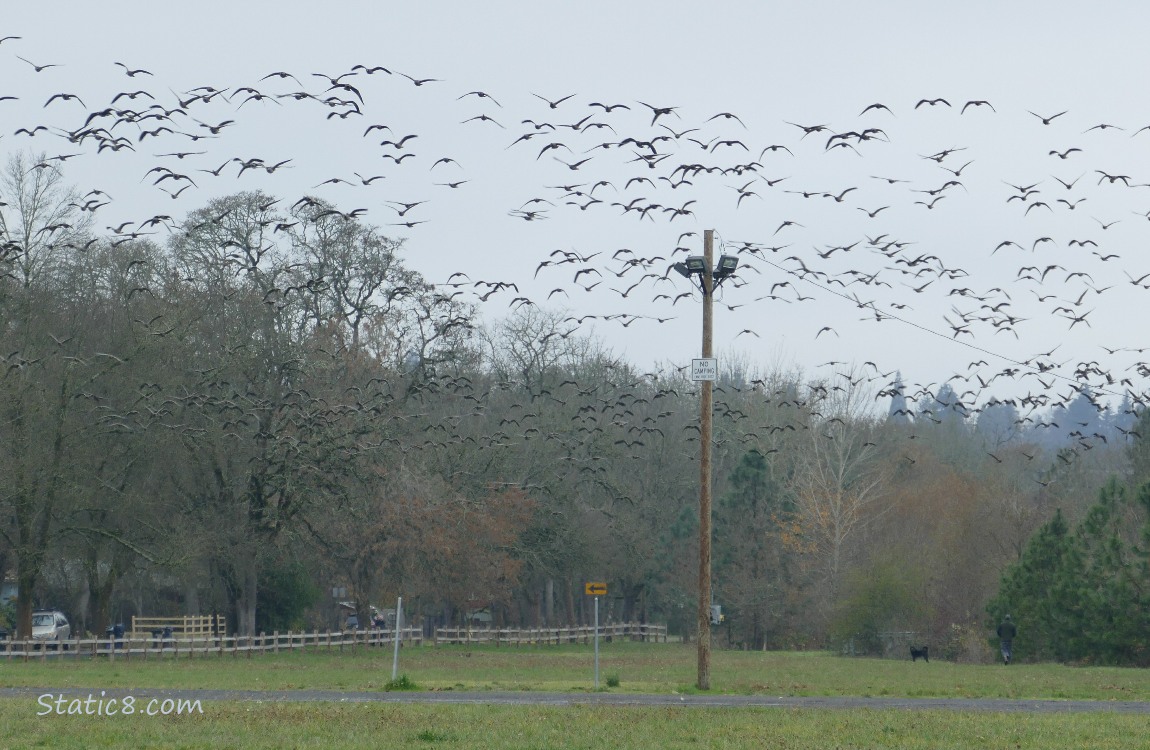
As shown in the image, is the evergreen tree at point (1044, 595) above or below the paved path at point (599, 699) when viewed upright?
above

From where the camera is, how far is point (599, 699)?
22500 millimetres

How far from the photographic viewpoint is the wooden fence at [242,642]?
4122 cm

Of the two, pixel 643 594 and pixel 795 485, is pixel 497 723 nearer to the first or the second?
pixel 795 485

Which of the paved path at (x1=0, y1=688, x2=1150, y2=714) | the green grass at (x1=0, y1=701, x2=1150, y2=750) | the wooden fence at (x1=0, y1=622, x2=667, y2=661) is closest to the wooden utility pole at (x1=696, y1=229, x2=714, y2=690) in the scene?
the paved path at (x1=0, y1=688, x2=1150, y2=714)

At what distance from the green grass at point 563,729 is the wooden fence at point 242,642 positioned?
55.0 ft

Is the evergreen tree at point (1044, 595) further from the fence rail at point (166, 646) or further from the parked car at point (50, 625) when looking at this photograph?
the parked car at point (50, 625)

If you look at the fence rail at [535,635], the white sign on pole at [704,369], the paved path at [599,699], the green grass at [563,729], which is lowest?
the fence rail at [535,635]

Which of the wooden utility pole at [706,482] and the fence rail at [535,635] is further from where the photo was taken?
the fence rail at [535,635]

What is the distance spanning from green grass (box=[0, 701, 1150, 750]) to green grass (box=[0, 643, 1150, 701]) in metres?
6.27

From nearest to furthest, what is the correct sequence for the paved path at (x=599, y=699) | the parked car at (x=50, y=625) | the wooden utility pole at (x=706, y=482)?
the paved path at (x=599, y=699) < the wooden utility pole at (x=706, y=482) < the parked car at (x=50, y=625)

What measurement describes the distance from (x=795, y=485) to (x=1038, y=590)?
25.3 m

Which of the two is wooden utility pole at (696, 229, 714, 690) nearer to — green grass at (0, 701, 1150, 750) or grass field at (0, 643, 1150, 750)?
grass field at (0, 643, 1150, 750)

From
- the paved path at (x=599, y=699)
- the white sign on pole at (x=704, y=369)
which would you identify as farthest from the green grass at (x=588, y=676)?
the white sign on pole at (x=704, y=369)

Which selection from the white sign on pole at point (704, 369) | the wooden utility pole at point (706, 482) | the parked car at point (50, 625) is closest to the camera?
the white sign on pole at point (704, 369)
